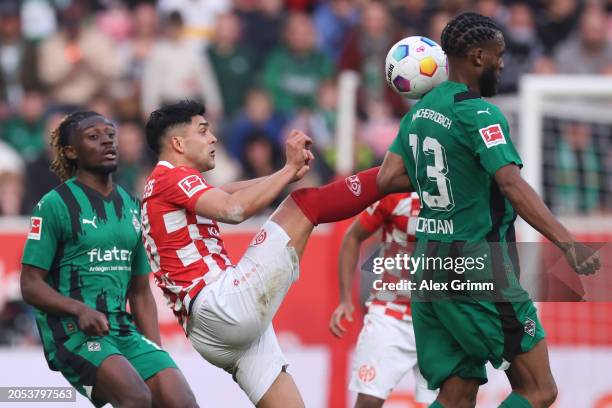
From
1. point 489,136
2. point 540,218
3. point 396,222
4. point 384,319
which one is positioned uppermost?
point 489,136

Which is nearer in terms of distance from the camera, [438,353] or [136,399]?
[438,353]

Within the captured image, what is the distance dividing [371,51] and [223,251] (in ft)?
21.7

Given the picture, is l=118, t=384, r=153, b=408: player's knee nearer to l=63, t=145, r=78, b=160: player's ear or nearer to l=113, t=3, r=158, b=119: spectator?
l=63, t=145, r=78, b=160: player's ear

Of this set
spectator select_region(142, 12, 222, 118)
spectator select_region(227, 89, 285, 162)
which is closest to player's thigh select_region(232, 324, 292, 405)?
spectator select_region(227, 89, 285, 162)

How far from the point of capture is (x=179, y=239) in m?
6.55

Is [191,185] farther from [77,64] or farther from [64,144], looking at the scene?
[77,64]

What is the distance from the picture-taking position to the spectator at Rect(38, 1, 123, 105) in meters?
13.9

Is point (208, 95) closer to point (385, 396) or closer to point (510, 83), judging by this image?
point (510, 83)

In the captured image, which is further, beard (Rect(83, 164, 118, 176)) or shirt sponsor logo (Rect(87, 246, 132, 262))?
beard (Rect(83, 164, 118, 176))

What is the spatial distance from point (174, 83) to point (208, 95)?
417 mm

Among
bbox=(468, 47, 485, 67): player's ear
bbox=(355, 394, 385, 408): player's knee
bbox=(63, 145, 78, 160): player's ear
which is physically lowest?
bbox=(355, 394, 385, 408): player's knee

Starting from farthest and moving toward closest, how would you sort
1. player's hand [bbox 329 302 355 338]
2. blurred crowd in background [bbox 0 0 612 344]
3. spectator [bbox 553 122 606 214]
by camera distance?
blurred crowd in background [bbox 0 0 612 344] < spectator [bbox 553 122 606 214] < player's hand [bbox 329 302 355 338]

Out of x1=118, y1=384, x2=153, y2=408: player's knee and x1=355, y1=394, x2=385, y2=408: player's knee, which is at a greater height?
x1=118, y1=384, x2=153, y2=408: player's knee

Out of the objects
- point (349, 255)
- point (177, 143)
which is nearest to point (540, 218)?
point (177, 143)
